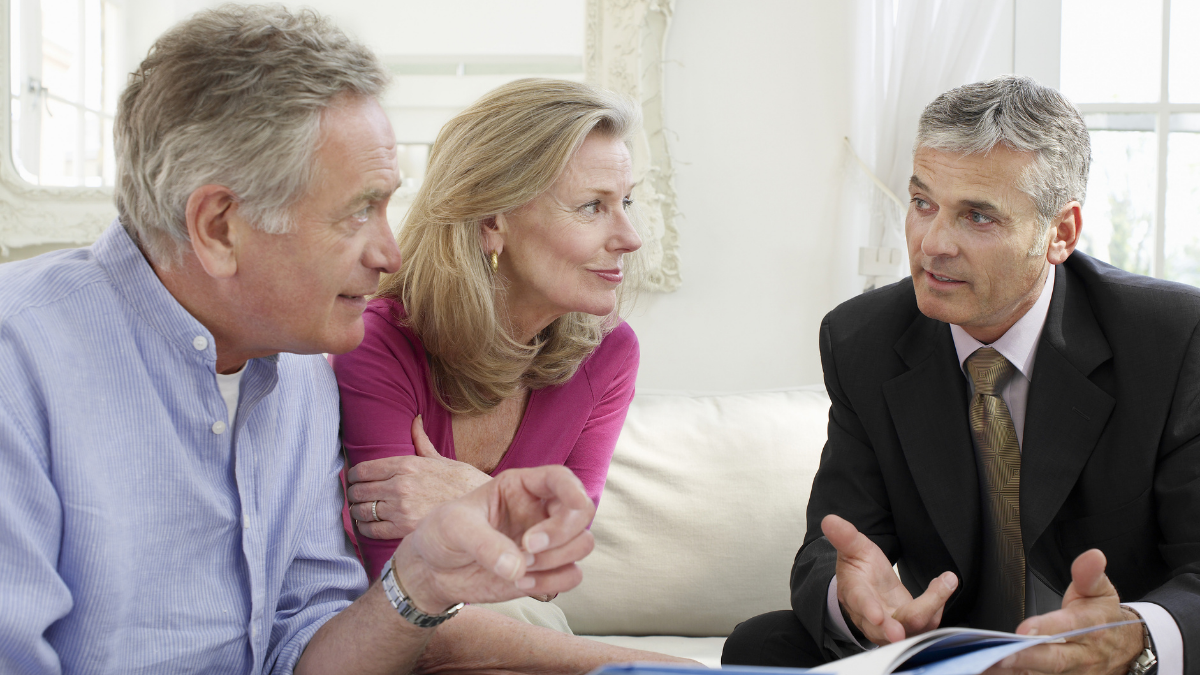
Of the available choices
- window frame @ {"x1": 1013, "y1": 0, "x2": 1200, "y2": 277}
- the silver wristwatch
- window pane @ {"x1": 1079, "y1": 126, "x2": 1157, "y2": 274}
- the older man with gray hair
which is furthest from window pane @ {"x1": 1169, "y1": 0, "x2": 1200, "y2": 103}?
the silver wristwatch

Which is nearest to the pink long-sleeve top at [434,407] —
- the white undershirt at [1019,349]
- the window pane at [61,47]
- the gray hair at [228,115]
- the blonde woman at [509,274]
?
the blonde woman at [509,274]

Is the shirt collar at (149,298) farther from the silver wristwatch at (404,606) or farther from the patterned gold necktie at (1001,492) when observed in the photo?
the patterned gold necktie at (1001,492)

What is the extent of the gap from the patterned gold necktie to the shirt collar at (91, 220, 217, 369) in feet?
3.85

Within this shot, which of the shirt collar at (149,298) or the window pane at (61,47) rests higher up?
the window pane at (61,47)

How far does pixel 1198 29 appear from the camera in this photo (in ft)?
8.86

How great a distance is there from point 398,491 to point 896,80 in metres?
2.16

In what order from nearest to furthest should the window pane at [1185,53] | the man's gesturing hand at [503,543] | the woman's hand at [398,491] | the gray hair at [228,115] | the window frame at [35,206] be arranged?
the man's gesturing hand at [503,543]
the gray hair at [228,115]
the woman's hand at [398,491]
the window pane at [1185,53]
the window frame at [35,206]

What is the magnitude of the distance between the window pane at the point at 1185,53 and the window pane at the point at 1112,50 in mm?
38

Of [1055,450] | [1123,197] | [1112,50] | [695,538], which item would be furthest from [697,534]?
[1112,50]

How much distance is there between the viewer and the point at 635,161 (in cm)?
284

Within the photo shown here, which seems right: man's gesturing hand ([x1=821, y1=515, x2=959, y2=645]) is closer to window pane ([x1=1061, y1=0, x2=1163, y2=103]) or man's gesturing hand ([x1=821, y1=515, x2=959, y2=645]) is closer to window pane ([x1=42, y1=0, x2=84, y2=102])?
window pane ([x1=1061, y1=0, x2=1163, y2=103])

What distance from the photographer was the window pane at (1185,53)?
2.70 meters

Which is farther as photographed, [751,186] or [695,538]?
[751,186]

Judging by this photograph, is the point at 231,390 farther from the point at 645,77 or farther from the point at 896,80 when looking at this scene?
the point at 896,80
